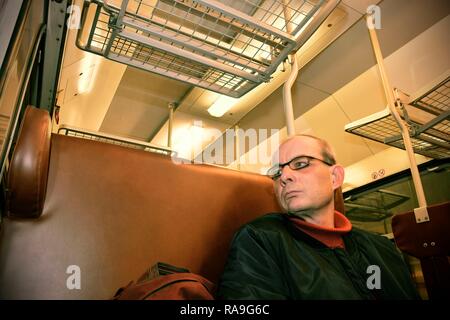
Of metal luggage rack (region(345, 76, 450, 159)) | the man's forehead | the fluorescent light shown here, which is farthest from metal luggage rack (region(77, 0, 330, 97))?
the fluorescent light

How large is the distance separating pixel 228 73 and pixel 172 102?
208 cm

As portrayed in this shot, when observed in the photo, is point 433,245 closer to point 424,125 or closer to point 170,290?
point 424,125

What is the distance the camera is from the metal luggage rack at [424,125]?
6.71 ft

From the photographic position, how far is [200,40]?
1.37m

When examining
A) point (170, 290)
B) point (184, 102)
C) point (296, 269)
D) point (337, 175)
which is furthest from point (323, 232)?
point (184, 102)

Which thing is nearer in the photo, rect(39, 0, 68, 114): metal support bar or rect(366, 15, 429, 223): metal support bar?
rect(39, 0, 68, 114): metal support bar

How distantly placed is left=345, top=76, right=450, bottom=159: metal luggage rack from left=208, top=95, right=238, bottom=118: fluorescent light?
1217mm

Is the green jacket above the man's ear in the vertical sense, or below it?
below

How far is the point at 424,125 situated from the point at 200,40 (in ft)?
5.99

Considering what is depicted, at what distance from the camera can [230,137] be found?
4.14m

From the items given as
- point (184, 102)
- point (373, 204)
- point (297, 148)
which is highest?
point (184, 102)

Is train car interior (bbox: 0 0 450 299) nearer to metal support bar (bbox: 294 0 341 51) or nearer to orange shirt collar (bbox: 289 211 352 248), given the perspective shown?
metal support bar (bbox: 294 0 341 51)

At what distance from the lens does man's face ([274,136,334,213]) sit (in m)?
1.33
